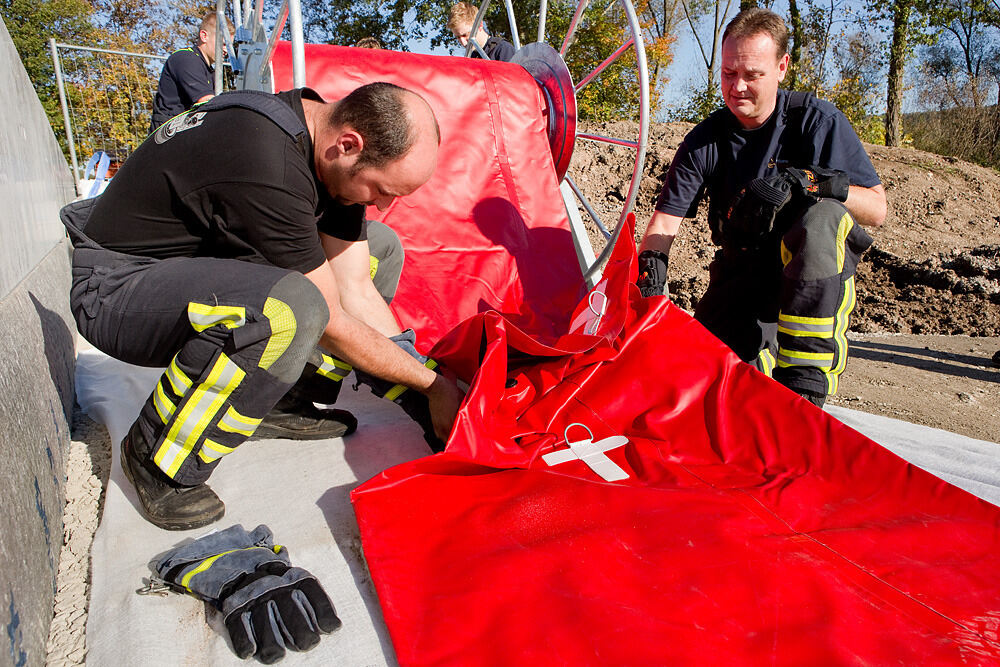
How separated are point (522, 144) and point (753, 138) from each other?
1.20m

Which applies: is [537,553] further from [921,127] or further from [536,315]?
[921,127]

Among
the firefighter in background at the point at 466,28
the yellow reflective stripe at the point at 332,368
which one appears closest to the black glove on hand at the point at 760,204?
the yellow reflective stripe at the point at 332,368

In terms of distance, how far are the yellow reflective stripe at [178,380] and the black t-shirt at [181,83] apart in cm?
309

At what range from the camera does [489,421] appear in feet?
6.77

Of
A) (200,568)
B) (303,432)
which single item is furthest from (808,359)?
(200,568)

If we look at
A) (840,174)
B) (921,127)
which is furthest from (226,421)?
(921,127)

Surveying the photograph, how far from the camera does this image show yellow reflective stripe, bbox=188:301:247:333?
172 cm

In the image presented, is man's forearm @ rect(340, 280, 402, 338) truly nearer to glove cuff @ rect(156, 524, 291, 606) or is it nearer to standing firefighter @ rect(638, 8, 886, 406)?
glove cuff @ rect(156, 524, 291, 606)

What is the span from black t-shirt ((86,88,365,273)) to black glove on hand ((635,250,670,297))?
5.43 feet

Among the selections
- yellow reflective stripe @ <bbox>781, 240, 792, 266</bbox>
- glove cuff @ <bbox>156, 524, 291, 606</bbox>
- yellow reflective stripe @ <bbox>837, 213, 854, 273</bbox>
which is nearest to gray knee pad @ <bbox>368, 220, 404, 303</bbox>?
glove cuff @ <bbox>156, 524, 291, 606</bbox>

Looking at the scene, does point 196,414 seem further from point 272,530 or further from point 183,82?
point 183,82

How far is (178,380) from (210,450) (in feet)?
0.67

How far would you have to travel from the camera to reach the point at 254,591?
1448mm

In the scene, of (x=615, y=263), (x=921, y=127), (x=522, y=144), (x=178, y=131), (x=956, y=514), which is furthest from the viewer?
(x=921, y=127)
